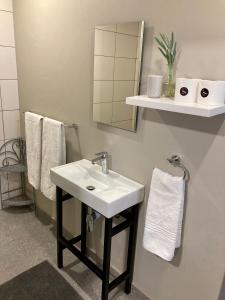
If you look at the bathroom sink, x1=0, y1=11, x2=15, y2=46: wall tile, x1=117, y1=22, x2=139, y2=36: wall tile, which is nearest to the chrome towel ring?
the bathroom sink

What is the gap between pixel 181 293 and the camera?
1.47m

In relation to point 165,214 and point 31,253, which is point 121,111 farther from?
point 31,253

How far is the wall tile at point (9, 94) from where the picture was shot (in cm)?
233

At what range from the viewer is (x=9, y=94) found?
2371mm

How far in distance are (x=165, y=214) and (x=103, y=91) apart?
32.5 inches

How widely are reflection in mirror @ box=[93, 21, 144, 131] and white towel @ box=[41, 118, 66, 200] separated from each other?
0.33 m

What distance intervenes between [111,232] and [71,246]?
0.50 m

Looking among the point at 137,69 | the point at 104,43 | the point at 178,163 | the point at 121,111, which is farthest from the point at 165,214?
the point at 104,43

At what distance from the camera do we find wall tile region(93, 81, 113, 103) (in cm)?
154

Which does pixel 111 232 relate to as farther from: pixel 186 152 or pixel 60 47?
pixel 60 47

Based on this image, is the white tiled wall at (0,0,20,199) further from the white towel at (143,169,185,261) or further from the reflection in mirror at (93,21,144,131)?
the white towel at (143,169,185,261)

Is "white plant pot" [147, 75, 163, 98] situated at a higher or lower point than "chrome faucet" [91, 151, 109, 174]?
higher

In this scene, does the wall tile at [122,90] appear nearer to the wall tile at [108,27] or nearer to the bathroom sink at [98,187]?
the wall tile at [108,27]

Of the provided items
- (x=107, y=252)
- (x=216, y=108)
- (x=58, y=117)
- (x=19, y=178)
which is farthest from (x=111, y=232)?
(x=19, y=178)
